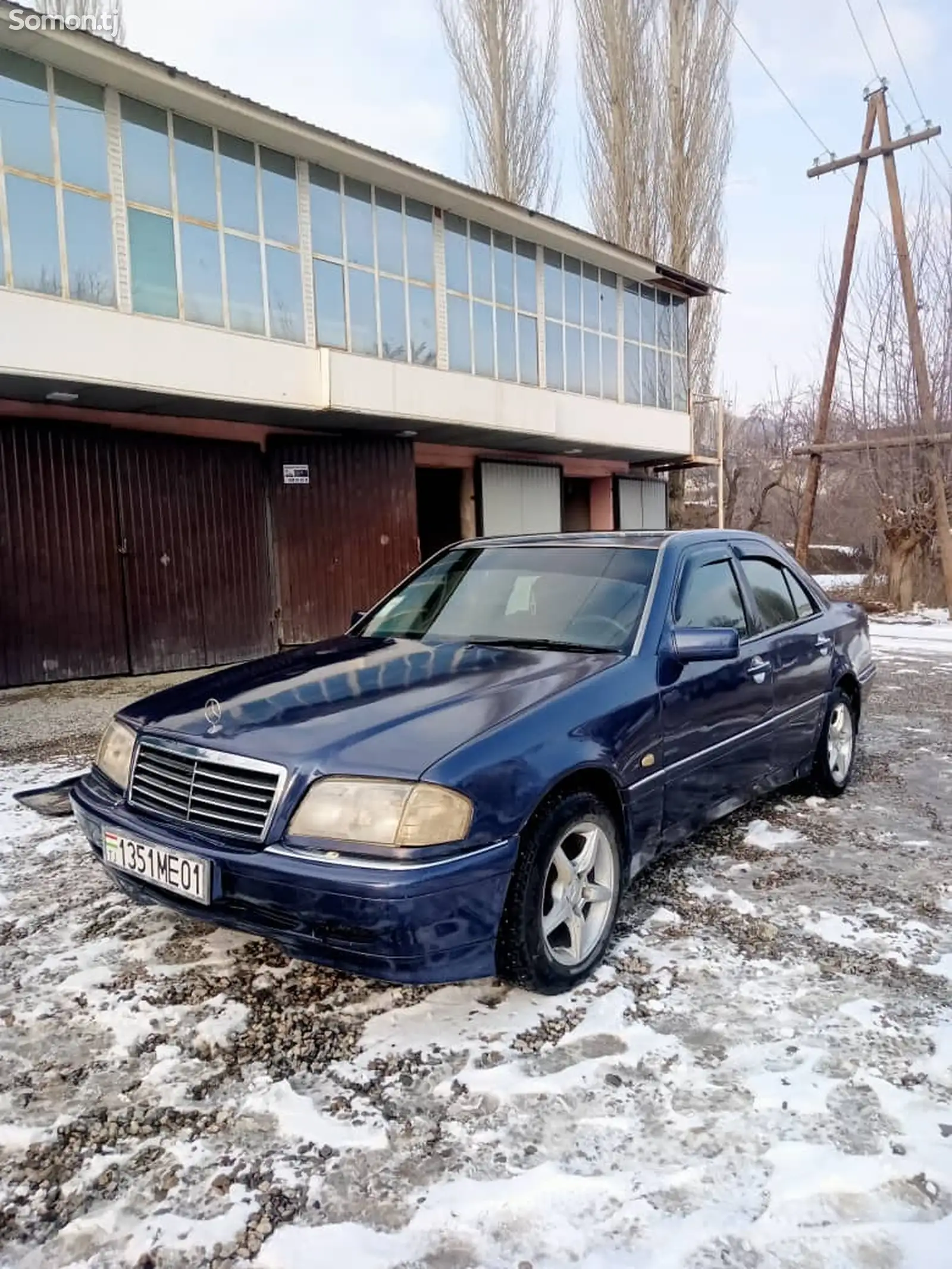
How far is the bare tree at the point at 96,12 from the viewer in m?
12.4

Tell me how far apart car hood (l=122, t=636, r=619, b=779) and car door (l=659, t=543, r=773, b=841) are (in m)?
0.38

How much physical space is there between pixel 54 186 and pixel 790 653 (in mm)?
7655

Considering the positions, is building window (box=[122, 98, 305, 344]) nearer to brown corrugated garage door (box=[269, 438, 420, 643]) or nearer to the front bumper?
brown corrugated garage door (box=[269, 438, 420, 643])

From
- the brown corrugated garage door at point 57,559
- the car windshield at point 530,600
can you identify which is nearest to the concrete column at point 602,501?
the brown corrugated garage door at point 57,559

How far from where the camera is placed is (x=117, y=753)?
303 centimetres

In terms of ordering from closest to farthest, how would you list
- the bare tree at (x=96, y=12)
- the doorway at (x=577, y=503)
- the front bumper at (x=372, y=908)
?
the front bumper at (x=372, y=908), the bare tree at (x=96, y=12), the doorway at (x=577, y=503)

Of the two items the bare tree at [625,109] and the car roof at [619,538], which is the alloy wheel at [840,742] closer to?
the car roof at [619,538]

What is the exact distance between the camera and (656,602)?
Answer: 3471 millimetres

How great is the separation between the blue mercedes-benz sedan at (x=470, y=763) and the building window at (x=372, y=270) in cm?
716

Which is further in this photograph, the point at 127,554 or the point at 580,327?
the point at 580,327

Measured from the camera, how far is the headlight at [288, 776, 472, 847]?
233cm

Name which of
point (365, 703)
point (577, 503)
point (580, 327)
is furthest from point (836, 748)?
point (577, 503)

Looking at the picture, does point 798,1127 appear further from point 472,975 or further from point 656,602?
point 656,602

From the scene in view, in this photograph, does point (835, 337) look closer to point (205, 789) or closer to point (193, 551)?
point (193, 551)
